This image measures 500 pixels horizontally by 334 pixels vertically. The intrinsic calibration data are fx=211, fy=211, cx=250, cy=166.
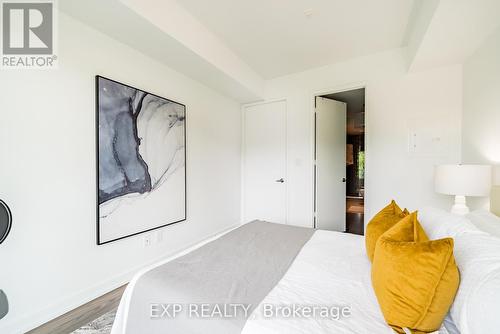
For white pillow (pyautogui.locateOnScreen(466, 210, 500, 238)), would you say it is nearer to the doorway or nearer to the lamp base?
the lamp base

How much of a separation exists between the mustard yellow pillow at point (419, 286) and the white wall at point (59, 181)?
2123 millimetres

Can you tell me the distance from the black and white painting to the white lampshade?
2.67 m

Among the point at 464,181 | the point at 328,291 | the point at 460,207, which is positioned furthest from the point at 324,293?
the point at 460,207

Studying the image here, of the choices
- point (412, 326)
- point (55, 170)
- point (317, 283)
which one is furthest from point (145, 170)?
point (412, 326)

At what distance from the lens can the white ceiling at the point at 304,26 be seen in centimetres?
196

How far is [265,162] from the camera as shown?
3.67 metres

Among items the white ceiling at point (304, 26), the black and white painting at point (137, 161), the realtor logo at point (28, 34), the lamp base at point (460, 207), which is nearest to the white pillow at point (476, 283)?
the lamp base at point (460, 207)

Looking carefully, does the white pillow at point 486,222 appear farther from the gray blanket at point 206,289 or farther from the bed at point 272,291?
the gray blanket at point 206,289

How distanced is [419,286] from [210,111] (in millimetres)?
2951

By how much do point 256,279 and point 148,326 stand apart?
0.52 m

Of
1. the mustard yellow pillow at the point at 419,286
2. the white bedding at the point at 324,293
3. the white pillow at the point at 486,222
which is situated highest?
the white pillow at the point at 486,222

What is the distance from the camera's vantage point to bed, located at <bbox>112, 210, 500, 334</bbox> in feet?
2.53

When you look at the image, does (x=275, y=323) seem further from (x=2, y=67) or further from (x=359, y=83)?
(x=359, y=83)

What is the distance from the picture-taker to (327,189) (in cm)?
346
